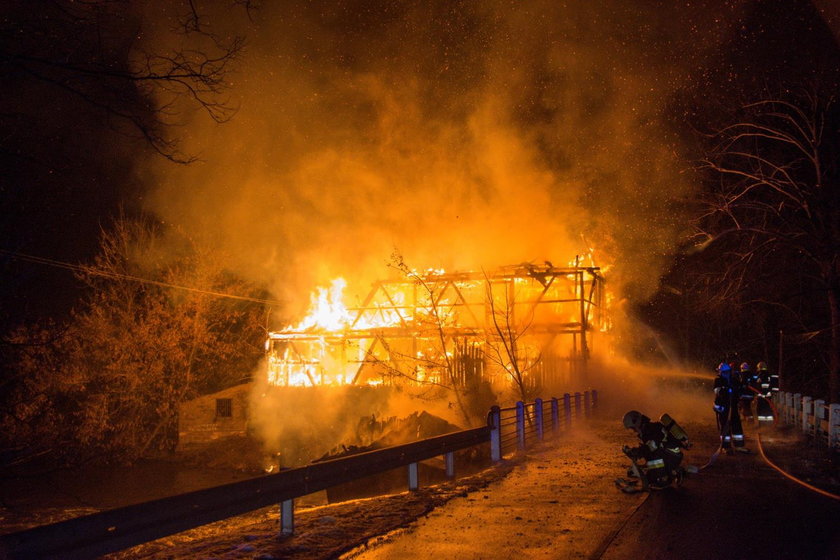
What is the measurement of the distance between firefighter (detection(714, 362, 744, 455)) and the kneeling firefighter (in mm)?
4177

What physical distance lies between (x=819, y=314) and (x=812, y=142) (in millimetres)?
14534

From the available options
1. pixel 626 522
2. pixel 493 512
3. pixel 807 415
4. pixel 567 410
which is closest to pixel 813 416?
pixel 807 415

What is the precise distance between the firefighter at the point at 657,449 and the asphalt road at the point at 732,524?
0.70 ft

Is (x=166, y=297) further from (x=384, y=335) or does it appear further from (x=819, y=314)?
(x=819, y=314)

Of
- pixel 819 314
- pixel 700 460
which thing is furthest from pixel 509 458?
pixel 819 314

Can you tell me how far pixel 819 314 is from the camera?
30.9 metres

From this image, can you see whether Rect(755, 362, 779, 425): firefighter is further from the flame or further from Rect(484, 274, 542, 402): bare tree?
the flame

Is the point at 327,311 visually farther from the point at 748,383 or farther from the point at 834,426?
the point at 834,426

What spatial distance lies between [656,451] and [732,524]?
5.91 ft

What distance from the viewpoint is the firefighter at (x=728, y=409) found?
Result: 1188 cm

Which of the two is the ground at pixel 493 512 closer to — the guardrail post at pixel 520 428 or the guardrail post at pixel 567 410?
the guardrail post at pixel 520 428

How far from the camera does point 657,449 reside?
822 centimetres

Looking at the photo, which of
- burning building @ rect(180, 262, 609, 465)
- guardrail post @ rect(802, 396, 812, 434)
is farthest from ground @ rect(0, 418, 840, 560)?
burning building @ rect(180, 262, 609, 465)

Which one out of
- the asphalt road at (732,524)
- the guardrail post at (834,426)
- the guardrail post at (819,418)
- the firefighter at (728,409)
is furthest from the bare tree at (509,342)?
the asphalt road at (732,524)
